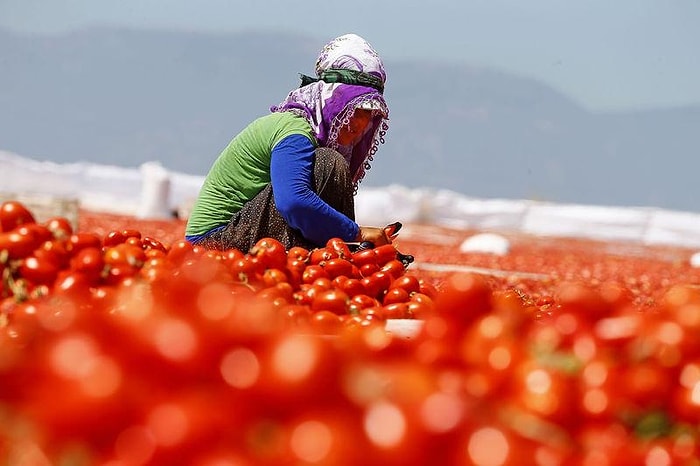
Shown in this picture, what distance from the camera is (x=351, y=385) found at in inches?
58.4

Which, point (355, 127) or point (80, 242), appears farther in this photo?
point (355, 127)

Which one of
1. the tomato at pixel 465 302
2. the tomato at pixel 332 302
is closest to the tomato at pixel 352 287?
the tomato at pixel 332 302

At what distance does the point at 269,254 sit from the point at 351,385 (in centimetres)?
210

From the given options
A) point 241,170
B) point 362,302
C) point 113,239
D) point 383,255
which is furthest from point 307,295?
point 241,170

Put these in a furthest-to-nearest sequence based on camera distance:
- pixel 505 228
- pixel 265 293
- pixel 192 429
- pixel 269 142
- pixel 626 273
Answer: pixel 505 228 < pixel 626 273 < pixel 269 142 < pixel 265 293 < pixel 192 429

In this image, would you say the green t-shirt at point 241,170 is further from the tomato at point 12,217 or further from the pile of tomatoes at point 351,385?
the pile of tomatoes at point 351,385

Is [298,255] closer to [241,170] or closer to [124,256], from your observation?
[241,170]

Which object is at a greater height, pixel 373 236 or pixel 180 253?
pixel 180 253

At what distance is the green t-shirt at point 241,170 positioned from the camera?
4816 millimetres

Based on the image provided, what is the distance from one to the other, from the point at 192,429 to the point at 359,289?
7.62 feet

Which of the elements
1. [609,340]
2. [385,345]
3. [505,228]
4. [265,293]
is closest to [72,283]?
[265,293]

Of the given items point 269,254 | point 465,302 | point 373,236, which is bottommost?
point 373,236

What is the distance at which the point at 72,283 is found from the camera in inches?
Answer: 101

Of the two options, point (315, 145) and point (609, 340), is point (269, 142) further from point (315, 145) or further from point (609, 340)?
point (609, 340)
